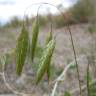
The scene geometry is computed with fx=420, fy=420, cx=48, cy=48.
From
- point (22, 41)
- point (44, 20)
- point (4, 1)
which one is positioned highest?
point (22, 41)

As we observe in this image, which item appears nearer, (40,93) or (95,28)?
(40,93)

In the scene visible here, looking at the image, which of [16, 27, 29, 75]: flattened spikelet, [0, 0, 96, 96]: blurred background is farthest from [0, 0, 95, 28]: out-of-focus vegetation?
[16, 27, 29, 75]: flattened spikelet

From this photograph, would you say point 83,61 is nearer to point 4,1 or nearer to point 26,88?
point 26,88

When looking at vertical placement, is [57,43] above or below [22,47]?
below

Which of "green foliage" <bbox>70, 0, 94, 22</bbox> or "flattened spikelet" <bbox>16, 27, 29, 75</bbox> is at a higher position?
"flattened spikelet" <bbox>16, 27, 29, 75</bbox>

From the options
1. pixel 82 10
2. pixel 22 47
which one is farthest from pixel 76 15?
pixel 22 47

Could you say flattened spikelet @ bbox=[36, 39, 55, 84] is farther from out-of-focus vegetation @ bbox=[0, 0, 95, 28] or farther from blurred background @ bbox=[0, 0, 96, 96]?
out-of-focus vegetation @ bbox=[0, 0, 95, 28]

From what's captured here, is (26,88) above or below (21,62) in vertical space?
below

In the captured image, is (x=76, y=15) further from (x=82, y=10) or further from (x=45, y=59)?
(x=45, y=59)

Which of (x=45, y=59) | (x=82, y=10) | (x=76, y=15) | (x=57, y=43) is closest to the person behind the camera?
(x=45, y=59)

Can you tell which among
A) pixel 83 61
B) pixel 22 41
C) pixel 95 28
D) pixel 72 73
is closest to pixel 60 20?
pixel 95 28

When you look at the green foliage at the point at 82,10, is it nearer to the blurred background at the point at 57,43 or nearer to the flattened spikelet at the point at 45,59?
the blurred background at the point at 57,43
